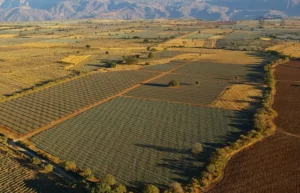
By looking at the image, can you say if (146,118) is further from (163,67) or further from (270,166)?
(163,67)

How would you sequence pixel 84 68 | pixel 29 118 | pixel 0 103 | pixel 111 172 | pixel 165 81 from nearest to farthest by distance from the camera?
pixel 111 172, pixel 29 118, pixel 0 103, pixel 165 81, pixel 84 68

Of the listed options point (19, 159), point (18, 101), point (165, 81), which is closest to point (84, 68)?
point (165, 81)

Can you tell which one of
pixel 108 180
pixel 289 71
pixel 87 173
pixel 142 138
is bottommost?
pixel 87 173

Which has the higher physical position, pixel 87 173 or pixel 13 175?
pixel 87 173

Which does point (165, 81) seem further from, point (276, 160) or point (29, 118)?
point (276, 160)

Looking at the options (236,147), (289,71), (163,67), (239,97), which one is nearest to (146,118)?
(236,147)

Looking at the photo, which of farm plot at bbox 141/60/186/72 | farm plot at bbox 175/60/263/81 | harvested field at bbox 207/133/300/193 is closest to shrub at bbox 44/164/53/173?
harvested field at bbox 207/133/300/193

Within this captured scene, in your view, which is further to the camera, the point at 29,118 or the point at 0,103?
the point at 0,103
